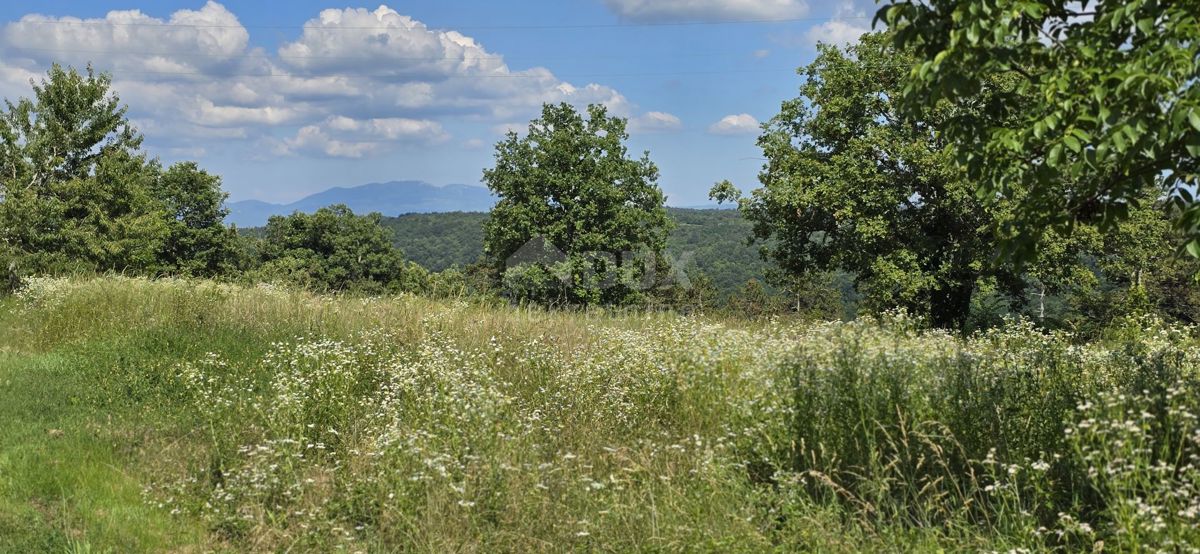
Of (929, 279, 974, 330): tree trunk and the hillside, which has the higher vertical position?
the hillside

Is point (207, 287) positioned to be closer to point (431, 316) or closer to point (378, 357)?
point (431, 316)

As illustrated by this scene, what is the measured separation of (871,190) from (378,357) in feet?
62.1

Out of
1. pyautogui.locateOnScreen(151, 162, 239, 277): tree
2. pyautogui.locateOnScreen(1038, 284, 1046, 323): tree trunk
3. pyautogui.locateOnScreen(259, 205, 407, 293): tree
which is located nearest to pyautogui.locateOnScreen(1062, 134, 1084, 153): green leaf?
pyautogui.locateOnScreen(1038, 284, 1046, 323): tree trunk


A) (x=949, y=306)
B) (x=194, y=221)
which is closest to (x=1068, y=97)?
(x=949, y=306)

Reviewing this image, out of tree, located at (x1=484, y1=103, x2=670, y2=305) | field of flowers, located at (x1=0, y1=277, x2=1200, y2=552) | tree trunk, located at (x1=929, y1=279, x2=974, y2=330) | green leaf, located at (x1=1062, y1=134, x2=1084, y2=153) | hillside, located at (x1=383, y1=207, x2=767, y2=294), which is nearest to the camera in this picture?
green leaf, located at (x1=1062, y1=134, x2=1084, y2=153)

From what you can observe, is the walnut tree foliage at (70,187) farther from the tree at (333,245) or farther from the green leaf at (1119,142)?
the tree at (333,245)

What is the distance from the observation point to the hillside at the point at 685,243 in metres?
118

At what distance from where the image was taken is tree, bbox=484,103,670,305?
42.8 m

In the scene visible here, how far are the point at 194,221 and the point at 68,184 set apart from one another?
108ft

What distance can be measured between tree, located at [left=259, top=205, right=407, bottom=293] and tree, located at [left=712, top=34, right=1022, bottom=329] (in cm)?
5828

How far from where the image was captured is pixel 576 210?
43.4 metres

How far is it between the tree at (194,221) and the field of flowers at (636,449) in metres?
54.2

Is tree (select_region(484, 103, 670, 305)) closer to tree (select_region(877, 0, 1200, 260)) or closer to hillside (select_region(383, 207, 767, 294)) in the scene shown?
tree (select_region(877, 0, 1200, 260))

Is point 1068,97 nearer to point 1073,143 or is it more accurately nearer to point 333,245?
point 1073,143
